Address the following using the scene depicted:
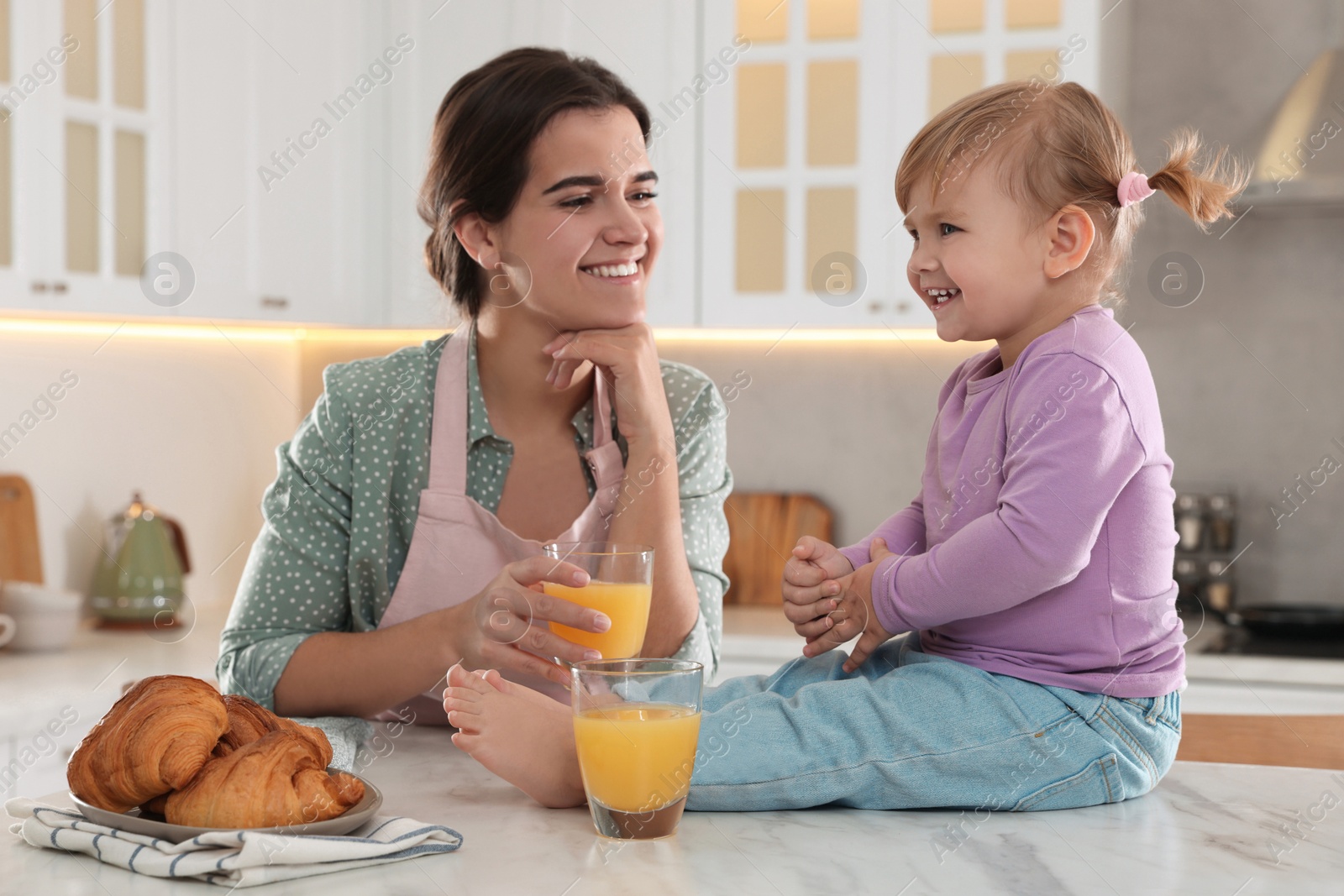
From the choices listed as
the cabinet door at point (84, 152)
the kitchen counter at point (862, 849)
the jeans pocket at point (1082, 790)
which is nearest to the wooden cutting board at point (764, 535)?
the cabinet door at point (84, 152)

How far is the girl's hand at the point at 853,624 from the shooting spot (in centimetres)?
99

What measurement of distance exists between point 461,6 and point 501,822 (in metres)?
2.43

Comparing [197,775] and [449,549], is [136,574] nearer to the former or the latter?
[449,549]

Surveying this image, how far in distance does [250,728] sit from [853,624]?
1.55 feet

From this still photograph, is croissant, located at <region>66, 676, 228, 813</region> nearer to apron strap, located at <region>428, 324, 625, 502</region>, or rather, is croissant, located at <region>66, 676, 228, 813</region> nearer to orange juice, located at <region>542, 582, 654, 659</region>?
orange juice, located at <region>542, 582, 654, 659</region>

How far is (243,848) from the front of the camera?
69 cm

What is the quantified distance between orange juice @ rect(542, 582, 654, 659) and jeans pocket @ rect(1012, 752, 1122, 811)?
338 mm

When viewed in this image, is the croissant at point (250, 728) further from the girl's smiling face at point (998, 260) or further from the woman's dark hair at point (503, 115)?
the woman's dark hair at point (503, 115)

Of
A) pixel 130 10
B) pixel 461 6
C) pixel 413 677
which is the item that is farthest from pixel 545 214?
pixel 461 6

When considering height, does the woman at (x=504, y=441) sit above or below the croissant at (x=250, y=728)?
above

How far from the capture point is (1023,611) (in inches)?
36.6

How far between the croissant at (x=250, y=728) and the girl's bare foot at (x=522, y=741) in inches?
3.6

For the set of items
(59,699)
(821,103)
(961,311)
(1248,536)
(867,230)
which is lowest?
(59,699)

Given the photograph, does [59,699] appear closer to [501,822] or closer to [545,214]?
[545,214]
